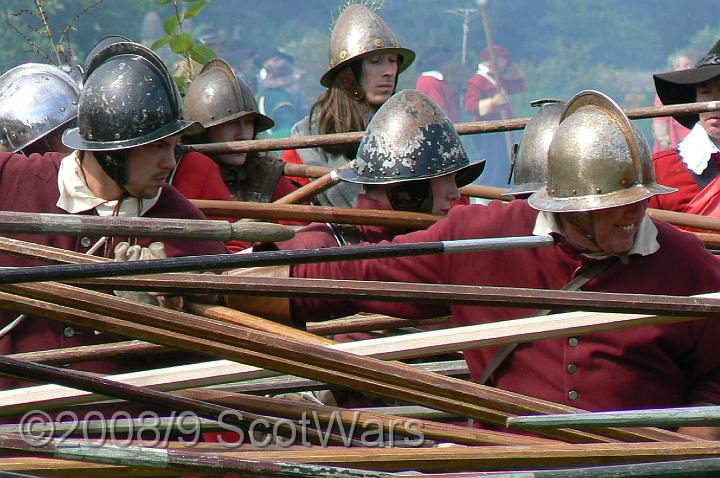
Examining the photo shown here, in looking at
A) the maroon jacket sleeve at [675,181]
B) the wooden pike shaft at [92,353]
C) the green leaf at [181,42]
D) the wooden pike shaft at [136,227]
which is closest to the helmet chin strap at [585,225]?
the wooden pike shaft at [136,227]

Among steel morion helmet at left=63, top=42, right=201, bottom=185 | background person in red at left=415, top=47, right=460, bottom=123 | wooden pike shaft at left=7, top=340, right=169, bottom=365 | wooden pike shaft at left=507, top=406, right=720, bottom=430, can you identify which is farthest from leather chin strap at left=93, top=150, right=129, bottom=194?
background person in red at left=415, top=47, right=460, bottom=123

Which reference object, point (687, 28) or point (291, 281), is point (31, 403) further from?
point (687, 28)

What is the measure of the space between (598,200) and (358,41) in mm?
3423

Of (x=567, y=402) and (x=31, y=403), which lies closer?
(x=31, y=403)

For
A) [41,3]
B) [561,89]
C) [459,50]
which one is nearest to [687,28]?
[561,89]

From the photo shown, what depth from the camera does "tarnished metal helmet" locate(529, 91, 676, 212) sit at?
4.34 meters

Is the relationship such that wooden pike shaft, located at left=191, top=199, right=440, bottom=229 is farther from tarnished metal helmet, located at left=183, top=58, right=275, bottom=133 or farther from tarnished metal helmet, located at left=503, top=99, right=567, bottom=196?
tarnished metal helmet, located at left=183, top=58, right=275, bottom=133

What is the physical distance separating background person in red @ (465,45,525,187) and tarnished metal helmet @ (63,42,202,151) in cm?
935

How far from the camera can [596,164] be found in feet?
14.4

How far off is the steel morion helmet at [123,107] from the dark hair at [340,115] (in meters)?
1.89

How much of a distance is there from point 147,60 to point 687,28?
42.2ft

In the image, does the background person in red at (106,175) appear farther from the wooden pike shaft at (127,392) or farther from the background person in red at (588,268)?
the wooden pike shaft at (127,392)

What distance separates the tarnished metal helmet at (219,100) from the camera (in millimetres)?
7332

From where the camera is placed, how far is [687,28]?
1708cm
